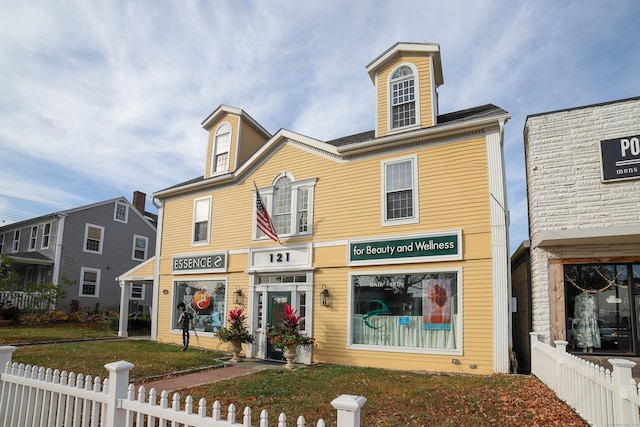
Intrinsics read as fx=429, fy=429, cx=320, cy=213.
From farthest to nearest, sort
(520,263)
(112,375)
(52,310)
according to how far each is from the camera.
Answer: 1. (52,310)
2. (520,263)
3. (112,375)

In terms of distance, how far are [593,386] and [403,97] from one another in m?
10.0

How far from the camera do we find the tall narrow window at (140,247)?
32.1 meters

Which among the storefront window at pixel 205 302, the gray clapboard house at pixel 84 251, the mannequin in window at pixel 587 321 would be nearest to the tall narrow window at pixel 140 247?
the gray clapboard house at pixel 84 251

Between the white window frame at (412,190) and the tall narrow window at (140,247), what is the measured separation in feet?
81.5

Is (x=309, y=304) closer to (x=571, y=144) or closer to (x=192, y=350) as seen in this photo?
(x=192, y=350)

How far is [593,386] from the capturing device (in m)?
5.87

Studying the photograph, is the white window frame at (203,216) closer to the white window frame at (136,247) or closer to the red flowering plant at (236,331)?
the red flowering plant at (236,331)

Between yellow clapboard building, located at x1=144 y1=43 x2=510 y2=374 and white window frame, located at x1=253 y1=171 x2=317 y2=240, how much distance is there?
0.04 meters

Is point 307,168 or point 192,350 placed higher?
point 307,168

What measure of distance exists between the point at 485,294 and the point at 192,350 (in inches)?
406

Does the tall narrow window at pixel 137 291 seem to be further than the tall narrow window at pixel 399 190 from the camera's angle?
Yes

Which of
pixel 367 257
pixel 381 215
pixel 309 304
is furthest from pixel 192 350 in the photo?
pixel 381 215

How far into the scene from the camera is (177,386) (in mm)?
9633

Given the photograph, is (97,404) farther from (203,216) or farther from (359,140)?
(203,216)
